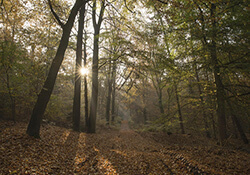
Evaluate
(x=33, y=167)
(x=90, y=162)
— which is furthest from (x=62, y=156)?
(x=33, y=167)

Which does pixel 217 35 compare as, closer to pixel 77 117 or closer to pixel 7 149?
pixel 7 149

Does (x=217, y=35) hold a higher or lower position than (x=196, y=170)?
higher

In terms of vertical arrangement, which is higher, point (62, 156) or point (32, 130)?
point (32, 130)

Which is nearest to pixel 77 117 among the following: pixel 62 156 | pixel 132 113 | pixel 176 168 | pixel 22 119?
pixel 22 119

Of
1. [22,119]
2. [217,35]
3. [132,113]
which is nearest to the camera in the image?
[217,35]

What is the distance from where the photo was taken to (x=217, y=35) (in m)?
6.44

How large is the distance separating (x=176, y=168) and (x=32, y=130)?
18.8ft

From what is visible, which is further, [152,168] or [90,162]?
[90,162]

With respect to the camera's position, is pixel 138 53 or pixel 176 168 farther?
pixel 138 53

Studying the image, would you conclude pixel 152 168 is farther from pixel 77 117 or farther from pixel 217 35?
pixel 77 117

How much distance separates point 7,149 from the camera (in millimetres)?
4527

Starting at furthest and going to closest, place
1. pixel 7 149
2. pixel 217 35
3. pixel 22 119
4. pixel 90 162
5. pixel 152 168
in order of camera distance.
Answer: pixel 22 119, pixel 217 35, pixel 90 162, pixel 152 168, pixel 7 149

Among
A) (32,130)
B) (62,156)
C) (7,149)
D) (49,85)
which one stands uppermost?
(49,85)

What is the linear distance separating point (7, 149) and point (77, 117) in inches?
243
